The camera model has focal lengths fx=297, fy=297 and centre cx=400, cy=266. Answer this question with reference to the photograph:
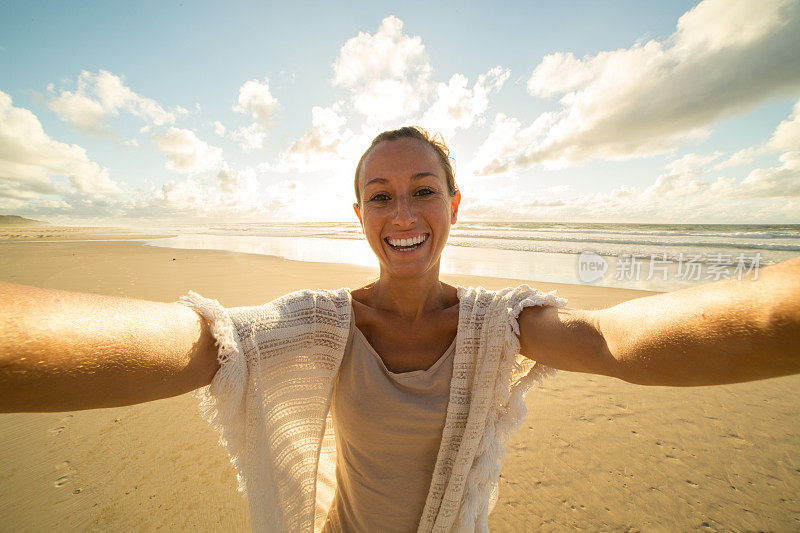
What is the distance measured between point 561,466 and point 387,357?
2368 mm

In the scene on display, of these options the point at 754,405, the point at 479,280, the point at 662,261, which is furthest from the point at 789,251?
the point at 754,405

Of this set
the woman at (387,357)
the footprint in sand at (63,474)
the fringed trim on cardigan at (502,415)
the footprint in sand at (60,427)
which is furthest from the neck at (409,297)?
the footprint in sand at (60,427)

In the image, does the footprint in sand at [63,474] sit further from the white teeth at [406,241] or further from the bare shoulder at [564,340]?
the bare shoulder at [564,340]

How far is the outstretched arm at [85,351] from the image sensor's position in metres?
0.70

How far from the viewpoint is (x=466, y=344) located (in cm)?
142

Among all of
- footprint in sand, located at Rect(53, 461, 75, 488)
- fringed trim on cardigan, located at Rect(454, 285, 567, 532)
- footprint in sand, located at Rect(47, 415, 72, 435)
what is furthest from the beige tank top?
footprint in sand, located at Rect(47, 415, 72, 435)

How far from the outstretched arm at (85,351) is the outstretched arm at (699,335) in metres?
1.44

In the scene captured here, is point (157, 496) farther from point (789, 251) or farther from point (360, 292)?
point (789, 251)

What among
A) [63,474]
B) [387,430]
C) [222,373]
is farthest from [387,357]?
[63,474]

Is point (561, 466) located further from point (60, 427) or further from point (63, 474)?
point (60, 427)

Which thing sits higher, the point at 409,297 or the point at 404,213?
the point at 404,213

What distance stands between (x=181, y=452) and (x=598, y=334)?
12.1 ft

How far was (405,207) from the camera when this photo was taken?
168cm

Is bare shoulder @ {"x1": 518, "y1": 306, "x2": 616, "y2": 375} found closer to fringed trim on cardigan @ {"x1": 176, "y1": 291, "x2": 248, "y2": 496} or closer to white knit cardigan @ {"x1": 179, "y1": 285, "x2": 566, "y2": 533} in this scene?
white knit cardigan @ {"x1": 179, "y1": 285, "x2": 566, "y2": 533}
